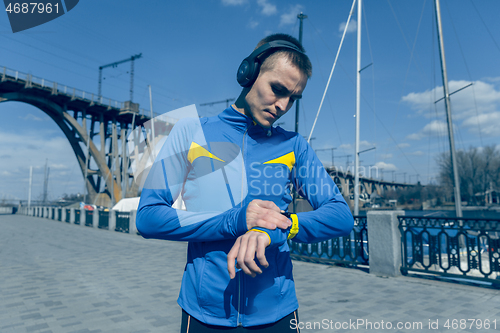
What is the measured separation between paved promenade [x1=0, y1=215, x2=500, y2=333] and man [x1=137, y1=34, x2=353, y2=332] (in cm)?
330

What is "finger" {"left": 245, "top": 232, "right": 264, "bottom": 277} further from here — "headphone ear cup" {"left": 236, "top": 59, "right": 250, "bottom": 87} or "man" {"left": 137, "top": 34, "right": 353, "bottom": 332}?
"headphone ear cup" {"left": 236, "top": 59, "right": 250, "bottom": 87}

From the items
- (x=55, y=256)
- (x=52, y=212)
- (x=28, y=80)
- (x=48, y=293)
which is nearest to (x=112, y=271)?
(x=48, y=293)

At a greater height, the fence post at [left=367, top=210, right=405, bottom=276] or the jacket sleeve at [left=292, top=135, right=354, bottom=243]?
the jacket sleeve at [left=292, top=135, right=354, bottom=243]

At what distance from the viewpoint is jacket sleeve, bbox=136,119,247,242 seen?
3.35ft

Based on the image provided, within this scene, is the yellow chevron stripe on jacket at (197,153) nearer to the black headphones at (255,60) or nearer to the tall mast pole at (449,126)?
the black headphones at (255,60)

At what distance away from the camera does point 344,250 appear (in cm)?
819

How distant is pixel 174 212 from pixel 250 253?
32 cm

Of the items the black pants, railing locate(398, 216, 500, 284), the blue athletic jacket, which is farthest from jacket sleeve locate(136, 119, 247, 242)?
railing locate(398, 216, 500, 284)

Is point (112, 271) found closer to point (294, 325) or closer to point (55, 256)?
point (55, 256)

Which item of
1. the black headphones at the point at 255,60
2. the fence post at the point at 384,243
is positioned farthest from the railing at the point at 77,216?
the black headphones at the point at 255,60

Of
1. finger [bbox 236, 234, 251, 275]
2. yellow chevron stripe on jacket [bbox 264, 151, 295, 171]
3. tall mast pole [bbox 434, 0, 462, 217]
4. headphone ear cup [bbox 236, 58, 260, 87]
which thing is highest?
tall mast pole [bbox 434, 0, 462, 217]

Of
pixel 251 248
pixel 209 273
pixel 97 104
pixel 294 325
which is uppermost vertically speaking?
pixel 97 104

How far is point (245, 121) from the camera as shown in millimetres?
1271

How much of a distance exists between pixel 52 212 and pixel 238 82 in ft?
125
